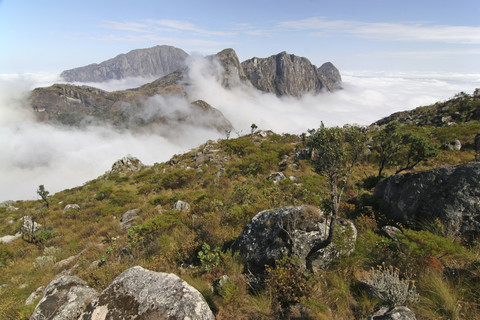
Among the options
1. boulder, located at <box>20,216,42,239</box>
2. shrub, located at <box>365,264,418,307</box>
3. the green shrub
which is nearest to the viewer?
shrub, located at <box>365,264,418,307</box>

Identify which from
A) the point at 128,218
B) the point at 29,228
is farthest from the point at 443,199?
the point at 29,228

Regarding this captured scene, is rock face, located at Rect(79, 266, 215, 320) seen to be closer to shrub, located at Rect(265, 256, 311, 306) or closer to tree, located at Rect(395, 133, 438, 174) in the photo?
shrub, located at Rect(265, 256, 311, 306)

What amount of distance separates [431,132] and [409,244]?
23.5 m

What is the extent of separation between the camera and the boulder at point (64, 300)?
15.3 feet

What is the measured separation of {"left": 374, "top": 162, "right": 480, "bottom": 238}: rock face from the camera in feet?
18.1

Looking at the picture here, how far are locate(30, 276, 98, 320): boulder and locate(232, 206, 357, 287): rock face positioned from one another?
3871mm

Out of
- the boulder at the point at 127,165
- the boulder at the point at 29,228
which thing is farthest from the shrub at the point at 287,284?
the boulder at the point at 127,165

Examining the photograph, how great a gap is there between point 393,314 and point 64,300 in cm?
689

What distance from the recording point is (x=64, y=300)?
16.6 feet

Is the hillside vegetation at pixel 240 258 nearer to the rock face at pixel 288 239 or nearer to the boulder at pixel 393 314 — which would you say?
the rock face at pixel 288 239

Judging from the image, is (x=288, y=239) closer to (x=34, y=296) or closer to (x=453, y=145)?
(x=34, y=296)

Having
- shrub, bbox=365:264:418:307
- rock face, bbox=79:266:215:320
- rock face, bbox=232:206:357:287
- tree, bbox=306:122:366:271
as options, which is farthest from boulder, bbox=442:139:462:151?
rock face, bbox=79:266:215:320

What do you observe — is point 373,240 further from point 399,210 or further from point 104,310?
point 104,310

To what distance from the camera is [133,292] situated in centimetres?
419
